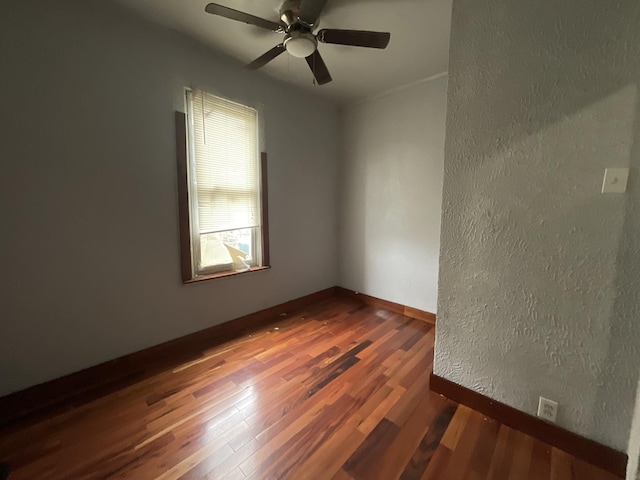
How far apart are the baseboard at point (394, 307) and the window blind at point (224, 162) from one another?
1622 mm

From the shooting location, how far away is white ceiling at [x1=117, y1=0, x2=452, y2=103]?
1620 millimetres

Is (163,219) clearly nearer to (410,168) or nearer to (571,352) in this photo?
(410,168)

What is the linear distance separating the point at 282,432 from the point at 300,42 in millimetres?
2326

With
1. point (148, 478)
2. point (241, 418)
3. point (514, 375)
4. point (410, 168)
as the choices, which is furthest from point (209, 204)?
point (514, 375)

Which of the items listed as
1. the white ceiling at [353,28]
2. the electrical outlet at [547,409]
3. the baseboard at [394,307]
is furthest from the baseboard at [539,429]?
the white ceiling at [353,28]

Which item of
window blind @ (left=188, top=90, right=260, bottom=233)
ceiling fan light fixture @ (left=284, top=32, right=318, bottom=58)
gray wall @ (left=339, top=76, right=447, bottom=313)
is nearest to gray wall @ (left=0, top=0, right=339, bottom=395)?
window blind @ (left=188, top=90, right=260, bottom=233)

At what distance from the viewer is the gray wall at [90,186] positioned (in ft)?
4.63

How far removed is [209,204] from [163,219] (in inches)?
15.4

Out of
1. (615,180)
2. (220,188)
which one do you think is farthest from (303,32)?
(615,180)

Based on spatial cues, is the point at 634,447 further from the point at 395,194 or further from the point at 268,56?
the point at 268,56

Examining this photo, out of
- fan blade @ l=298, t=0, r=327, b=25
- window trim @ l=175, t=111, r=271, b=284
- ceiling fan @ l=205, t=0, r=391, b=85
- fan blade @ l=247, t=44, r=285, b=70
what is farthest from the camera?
window trim @ l=175, t=111, r=271, b=284

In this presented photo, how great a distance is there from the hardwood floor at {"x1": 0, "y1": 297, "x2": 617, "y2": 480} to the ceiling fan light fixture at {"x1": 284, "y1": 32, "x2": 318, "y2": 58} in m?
2.26

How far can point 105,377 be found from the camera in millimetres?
1718

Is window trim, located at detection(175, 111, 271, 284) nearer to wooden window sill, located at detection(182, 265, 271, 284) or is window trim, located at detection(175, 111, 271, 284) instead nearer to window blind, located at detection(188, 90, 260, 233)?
wooden window sill, located at detection(182, 265, 271, 284)
